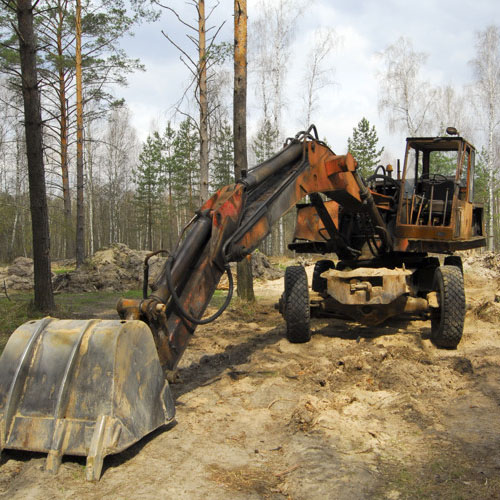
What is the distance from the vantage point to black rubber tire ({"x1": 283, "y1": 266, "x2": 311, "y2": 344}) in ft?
21.7

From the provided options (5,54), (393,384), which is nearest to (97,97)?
(5,54)

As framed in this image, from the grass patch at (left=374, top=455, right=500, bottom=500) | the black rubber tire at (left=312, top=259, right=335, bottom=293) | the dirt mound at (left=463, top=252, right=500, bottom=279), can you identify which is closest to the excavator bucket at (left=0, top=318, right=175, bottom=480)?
the grass patch at (left=374, top=455, right=500, bottom=500)

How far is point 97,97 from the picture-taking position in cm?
2053

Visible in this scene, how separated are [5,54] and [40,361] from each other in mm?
17846

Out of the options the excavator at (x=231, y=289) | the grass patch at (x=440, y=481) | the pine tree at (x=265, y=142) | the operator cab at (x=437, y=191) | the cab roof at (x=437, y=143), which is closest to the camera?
the grass patch at (x=440, y=481)

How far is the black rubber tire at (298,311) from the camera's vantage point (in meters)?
6.61

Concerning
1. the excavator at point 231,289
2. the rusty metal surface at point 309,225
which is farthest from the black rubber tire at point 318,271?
the rusty metal surface at point 309,225

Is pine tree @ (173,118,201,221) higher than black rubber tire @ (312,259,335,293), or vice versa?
pine tree @ (173,118,201,221)

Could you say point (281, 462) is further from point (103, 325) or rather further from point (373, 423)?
point (103, 325)

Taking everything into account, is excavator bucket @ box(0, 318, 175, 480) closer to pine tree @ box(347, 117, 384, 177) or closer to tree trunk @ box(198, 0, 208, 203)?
tree trunk @ box(198, 0, 208, 203)

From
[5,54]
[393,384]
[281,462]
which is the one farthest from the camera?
[5,54]

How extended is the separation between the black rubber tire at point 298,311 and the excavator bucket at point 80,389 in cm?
325

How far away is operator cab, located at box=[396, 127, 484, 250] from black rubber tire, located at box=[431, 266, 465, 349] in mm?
769

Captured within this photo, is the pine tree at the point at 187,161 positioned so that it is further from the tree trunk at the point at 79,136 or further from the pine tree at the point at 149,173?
the tree trunk at the point at 79,136
